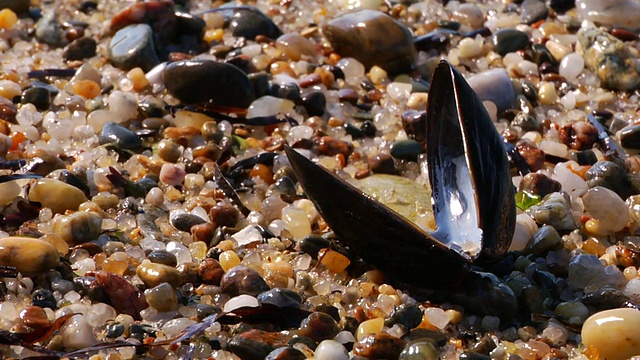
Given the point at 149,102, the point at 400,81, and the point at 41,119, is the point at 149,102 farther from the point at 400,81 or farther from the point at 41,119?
the point at 400,81

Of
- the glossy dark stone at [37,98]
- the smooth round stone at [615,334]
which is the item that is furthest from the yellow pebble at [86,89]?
the smooth round stone at [615,334]

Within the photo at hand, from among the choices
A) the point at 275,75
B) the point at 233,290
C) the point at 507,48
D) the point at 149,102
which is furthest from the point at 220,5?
the point at 233,290

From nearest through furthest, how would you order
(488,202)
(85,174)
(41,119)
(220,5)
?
1. (488,202)
2. (85,174)
3. (41,119)
4. (220,5)

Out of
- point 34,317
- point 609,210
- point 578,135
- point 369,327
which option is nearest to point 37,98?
point 34,317

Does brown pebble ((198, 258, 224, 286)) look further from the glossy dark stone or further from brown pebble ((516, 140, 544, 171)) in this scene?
the glossy dark stone

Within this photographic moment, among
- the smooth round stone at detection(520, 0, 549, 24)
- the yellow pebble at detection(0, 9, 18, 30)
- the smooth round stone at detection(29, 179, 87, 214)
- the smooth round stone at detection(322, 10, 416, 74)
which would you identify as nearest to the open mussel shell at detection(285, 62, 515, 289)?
the smooth round stone at detection(29, 179, 87, 214)

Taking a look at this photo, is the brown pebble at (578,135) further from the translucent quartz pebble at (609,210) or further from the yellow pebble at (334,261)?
the yellow pebble at (334,261)
